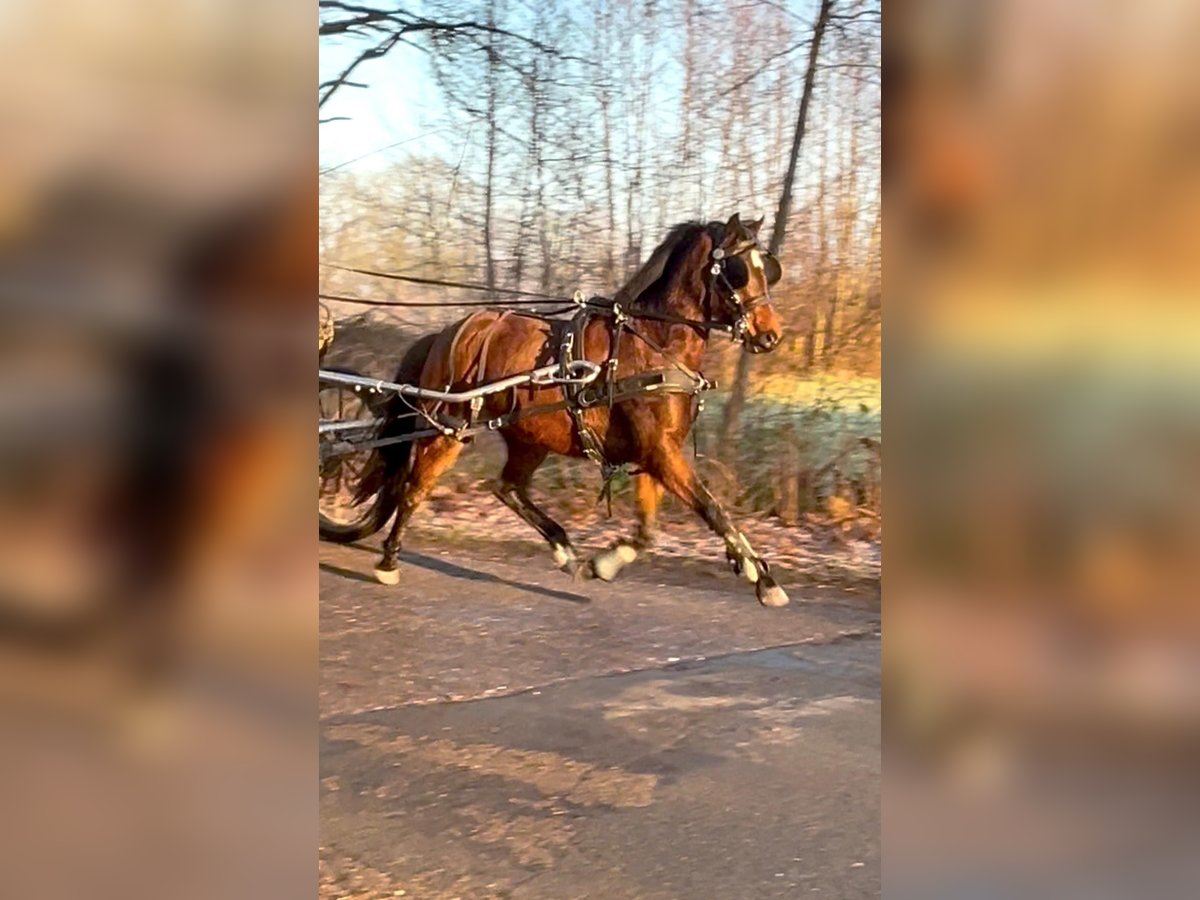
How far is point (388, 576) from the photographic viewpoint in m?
2.29

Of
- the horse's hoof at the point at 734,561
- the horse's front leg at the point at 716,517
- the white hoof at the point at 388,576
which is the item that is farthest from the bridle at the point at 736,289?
the white hoof at the point at 388,576

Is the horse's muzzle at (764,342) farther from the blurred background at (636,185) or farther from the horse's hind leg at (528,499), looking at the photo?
the horse's hind leg at (528,499)

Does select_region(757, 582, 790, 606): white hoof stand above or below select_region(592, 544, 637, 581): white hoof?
below

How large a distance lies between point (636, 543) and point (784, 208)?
0.98m

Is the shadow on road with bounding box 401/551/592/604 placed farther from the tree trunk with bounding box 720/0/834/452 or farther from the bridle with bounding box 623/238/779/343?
the bridle with bounding box 623/238/779/343

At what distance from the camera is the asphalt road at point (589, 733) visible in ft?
6.68

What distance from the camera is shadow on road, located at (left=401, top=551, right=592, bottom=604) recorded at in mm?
2316
